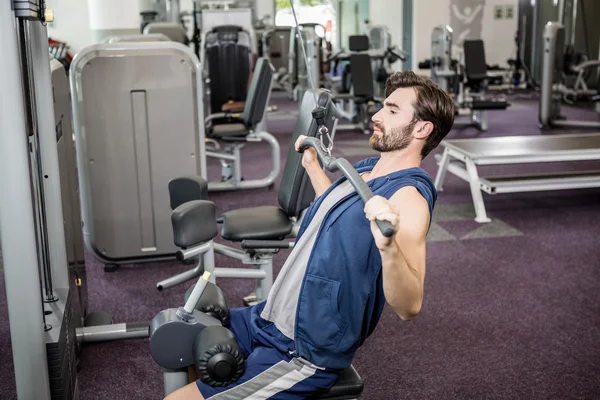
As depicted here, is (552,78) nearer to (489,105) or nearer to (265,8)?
(489,105)

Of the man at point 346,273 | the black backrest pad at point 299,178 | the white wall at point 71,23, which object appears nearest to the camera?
the man at point 346,273

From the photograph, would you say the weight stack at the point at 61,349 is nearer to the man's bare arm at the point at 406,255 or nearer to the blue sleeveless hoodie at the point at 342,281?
the blue sleeveless hoodie at the point at 342,281

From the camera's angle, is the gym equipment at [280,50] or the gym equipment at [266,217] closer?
the gym equipment at [266,217]

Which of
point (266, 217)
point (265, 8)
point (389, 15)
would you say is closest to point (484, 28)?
point (389, 15)

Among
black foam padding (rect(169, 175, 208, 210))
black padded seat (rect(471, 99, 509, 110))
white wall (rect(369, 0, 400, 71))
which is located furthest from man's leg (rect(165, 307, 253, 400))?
white wall (rect(369, 0, 400, 71))

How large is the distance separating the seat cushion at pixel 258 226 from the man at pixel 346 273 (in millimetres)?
901

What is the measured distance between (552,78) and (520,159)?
369cm

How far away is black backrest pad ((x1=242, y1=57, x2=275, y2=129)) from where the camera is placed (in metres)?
4.43

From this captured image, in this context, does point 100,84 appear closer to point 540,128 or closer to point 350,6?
point 540,128

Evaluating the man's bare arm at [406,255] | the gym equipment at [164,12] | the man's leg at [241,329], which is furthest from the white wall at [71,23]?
the man's bare arm at [406,255]

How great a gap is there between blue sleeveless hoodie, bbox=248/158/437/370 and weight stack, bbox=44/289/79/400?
2.09ft

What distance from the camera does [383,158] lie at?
5.21 ft

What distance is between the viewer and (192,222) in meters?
2.11

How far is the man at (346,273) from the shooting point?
4.48ft
